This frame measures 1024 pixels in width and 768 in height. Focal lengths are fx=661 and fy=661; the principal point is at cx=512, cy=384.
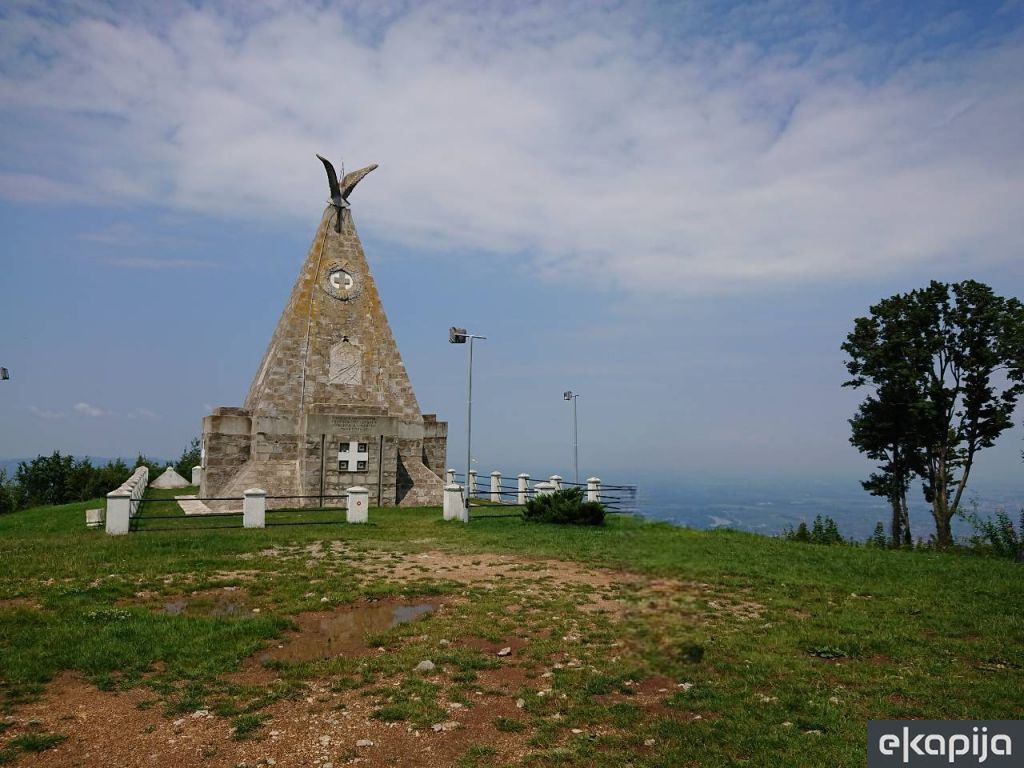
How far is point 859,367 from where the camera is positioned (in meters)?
27.0

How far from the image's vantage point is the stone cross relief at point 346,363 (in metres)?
28.7

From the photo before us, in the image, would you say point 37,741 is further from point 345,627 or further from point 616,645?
point 616,645

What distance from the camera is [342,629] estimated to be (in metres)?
9.34

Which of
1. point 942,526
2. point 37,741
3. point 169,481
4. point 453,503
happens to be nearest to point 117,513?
point 453,503

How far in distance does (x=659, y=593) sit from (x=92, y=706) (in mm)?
5804

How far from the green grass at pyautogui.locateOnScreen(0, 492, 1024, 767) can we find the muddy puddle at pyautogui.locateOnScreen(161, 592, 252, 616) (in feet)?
0.71

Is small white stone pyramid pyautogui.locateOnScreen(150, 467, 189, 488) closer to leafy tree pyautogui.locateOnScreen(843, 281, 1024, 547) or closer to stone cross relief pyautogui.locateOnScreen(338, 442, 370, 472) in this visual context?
stone cross relief pyautogui.locateOnScreen(338, 442, 370, 472)

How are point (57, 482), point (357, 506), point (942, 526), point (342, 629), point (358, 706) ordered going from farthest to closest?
point (57, 482)
point (942, 526)
point (357, 506)
point (342, 629)
point (358, 706)

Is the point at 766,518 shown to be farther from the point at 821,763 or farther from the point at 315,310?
the point at 315,310

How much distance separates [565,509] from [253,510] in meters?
9.32

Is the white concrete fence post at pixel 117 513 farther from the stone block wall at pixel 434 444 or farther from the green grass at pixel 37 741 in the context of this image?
the stone block wall at pixel 434 444

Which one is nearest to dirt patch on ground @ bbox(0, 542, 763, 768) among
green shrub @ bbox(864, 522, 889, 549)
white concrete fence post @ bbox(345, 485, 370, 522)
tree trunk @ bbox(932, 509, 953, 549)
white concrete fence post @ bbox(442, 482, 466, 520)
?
white concrete fence post @ bbox(345, 485, 370, 522)

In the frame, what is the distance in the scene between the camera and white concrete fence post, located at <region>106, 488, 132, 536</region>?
1731 cm

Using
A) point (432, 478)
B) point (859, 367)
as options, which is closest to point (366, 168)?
point (432, 478)
